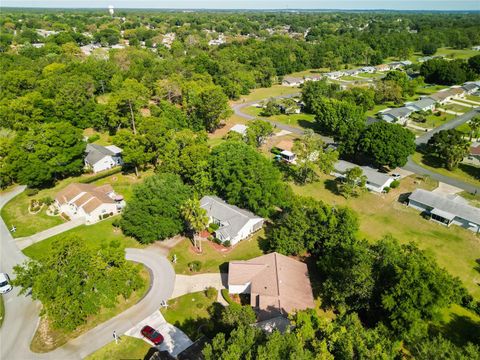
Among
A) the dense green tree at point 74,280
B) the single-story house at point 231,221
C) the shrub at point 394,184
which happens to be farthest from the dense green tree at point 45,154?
the shrub at point 394,184

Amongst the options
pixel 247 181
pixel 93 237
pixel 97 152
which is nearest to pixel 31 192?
pixel 97 152

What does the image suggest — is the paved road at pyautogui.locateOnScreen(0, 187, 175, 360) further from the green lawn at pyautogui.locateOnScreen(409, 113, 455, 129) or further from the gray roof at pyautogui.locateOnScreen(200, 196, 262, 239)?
the green lawn at pyautogui.locateOnScreen(409, 113, 455, 129)


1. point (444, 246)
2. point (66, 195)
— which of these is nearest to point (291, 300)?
point (444, 246)

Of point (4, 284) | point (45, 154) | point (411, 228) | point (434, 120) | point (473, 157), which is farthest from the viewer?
point (434, 120)

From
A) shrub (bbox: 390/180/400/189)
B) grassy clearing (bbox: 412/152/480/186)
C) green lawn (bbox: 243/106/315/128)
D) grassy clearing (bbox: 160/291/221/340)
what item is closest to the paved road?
grassy clearing (bbox: 160/291/221/340)

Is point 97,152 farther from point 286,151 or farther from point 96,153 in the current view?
point 286,151

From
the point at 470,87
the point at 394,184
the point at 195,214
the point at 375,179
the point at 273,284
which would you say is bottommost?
the point at 394,184

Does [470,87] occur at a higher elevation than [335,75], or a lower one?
higher

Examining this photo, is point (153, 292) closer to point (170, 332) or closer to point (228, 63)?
point (170, 332)
